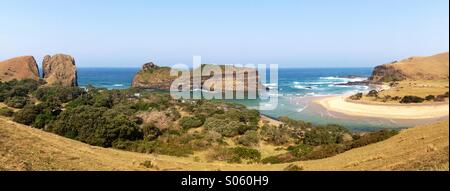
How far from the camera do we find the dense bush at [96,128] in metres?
28.9

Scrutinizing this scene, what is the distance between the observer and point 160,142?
1169 inches

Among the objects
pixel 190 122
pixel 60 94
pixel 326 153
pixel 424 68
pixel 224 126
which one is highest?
pixel 424 68

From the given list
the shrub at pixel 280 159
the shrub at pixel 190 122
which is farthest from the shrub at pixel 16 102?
the shrub at pixel 280 159

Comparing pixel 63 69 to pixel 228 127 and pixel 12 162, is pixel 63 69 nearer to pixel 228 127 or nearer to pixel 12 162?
pixel 228 127

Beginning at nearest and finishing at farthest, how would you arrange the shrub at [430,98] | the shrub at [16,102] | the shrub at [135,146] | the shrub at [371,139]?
the shrub at [371,139] < the shrub at [135,146] < the shrub at [16,102] < the shrub at [430,98]

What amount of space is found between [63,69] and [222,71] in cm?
4376

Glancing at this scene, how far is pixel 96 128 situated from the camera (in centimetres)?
2984

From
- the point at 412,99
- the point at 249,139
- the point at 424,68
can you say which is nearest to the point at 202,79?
the point at 412,99

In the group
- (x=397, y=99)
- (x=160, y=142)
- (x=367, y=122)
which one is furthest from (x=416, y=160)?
(x=397, y=99)

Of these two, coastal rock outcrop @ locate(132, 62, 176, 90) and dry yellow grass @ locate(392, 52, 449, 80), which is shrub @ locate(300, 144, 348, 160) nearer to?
coastal rock outcrop @ locate(132, 62, 176, 90)

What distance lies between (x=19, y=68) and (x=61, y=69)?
1015 centimetres

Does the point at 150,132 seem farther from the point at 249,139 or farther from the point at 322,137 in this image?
the point at 322,137

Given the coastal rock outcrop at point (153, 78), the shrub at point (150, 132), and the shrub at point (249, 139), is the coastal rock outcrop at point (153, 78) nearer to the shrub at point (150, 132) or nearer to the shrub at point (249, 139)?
the shrub at point (150, 132)

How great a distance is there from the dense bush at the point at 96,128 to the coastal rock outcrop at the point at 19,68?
7292 centimetres
